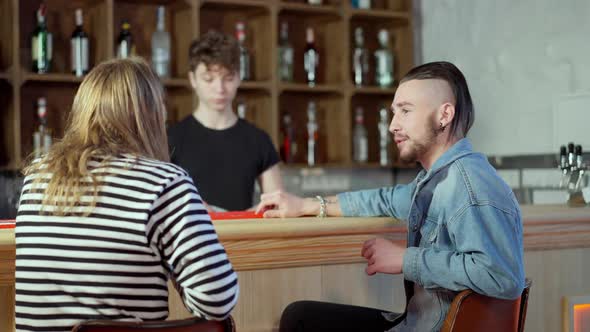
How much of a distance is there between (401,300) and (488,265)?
615mm

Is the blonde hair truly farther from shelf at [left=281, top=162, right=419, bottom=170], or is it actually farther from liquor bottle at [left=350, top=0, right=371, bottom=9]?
liquor bottle at [left=350, top=0, right=371, bottom=9]

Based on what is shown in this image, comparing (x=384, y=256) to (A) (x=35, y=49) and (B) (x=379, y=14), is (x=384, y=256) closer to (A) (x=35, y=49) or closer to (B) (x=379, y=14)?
(A) (x=35, y=49)

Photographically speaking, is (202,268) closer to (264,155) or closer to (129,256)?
(129,256)

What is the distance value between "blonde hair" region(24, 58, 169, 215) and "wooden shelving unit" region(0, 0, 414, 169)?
226cm

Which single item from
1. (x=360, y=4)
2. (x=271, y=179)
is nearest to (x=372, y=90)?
(x=360, y=4)

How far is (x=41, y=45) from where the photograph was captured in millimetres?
3629

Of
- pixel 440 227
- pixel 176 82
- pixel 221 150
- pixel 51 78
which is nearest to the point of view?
pixel 440 227

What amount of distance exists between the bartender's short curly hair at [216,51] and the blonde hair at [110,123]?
1589mm

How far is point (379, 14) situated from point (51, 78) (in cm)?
167

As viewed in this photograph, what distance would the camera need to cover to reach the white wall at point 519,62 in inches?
132

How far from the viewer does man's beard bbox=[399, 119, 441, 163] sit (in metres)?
1.67

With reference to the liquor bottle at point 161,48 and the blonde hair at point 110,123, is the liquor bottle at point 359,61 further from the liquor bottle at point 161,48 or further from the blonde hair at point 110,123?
the blonde hair at point 110,123

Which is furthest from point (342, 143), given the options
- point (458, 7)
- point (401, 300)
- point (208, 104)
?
point (401, 300)

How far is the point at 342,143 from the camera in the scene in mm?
4238
